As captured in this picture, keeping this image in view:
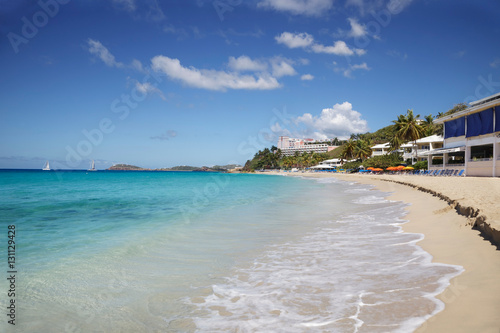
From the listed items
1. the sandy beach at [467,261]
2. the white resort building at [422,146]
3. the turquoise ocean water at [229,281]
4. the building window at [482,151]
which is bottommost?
the turquoise ocean water at [229,281]

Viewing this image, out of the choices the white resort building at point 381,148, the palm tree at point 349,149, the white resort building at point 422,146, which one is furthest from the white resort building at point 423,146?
the palm tree at point 349,149

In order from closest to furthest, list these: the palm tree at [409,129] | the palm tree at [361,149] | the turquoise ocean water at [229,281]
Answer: the turquoise ocean water at [229,281] → the palm tree at [409,129] → the palm tree at [361,149]

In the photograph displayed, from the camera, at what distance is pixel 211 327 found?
3.03 meters

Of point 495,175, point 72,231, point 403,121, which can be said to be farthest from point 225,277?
point 403,121

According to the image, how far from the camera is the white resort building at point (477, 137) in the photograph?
23.0 metres

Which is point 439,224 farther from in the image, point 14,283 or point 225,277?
point 14,283

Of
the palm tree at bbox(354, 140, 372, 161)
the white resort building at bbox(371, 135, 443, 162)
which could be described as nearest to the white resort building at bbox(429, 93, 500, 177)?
the white resort building at bbox(371, 135, 443, 162)

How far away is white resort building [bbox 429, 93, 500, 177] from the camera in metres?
23.0

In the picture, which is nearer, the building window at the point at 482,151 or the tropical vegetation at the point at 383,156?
the building window at the point at 482,151

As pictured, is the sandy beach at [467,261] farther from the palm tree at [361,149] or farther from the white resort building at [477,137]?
the palm tree at [361,149]

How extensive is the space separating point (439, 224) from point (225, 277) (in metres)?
5.68

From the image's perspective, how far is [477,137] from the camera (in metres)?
26.0

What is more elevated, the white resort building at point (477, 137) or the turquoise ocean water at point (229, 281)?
the white resort building at point (477, 137)

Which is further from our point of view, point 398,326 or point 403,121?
point 403,121
